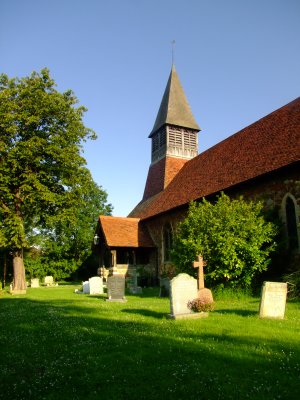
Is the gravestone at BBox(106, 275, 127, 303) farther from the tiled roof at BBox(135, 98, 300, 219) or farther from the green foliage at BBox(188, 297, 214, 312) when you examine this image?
the tiled roof at BBox(135, 98, 300, 219)

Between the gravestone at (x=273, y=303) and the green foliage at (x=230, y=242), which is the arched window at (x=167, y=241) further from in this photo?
the gravestone at (x=273, y=303)

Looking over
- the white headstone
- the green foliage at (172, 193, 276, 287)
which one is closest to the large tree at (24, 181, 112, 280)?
the green foliage at (172, 193, 276, 287)

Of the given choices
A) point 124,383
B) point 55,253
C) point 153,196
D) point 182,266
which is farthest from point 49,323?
point 55,253

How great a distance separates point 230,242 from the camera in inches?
521

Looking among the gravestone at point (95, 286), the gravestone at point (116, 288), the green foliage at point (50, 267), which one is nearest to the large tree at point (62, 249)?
the green foliage at point (50, 267)

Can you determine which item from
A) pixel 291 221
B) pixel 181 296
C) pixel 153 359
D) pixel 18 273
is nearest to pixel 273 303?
pixel 181 296

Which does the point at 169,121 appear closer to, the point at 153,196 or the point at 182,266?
the point at 153,196

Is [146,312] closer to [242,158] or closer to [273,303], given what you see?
[273,303]

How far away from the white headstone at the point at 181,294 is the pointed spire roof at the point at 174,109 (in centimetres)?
2434

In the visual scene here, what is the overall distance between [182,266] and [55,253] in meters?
26.8

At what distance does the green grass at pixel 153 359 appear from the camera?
14.3 feet

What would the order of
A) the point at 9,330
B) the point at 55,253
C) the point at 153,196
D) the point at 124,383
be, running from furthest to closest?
the point at 55,253
the point at 153,196
the point at 9,330
the point at 124,383

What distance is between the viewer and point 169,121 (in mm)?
31953

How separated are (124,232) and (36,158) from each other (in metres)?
8.10
